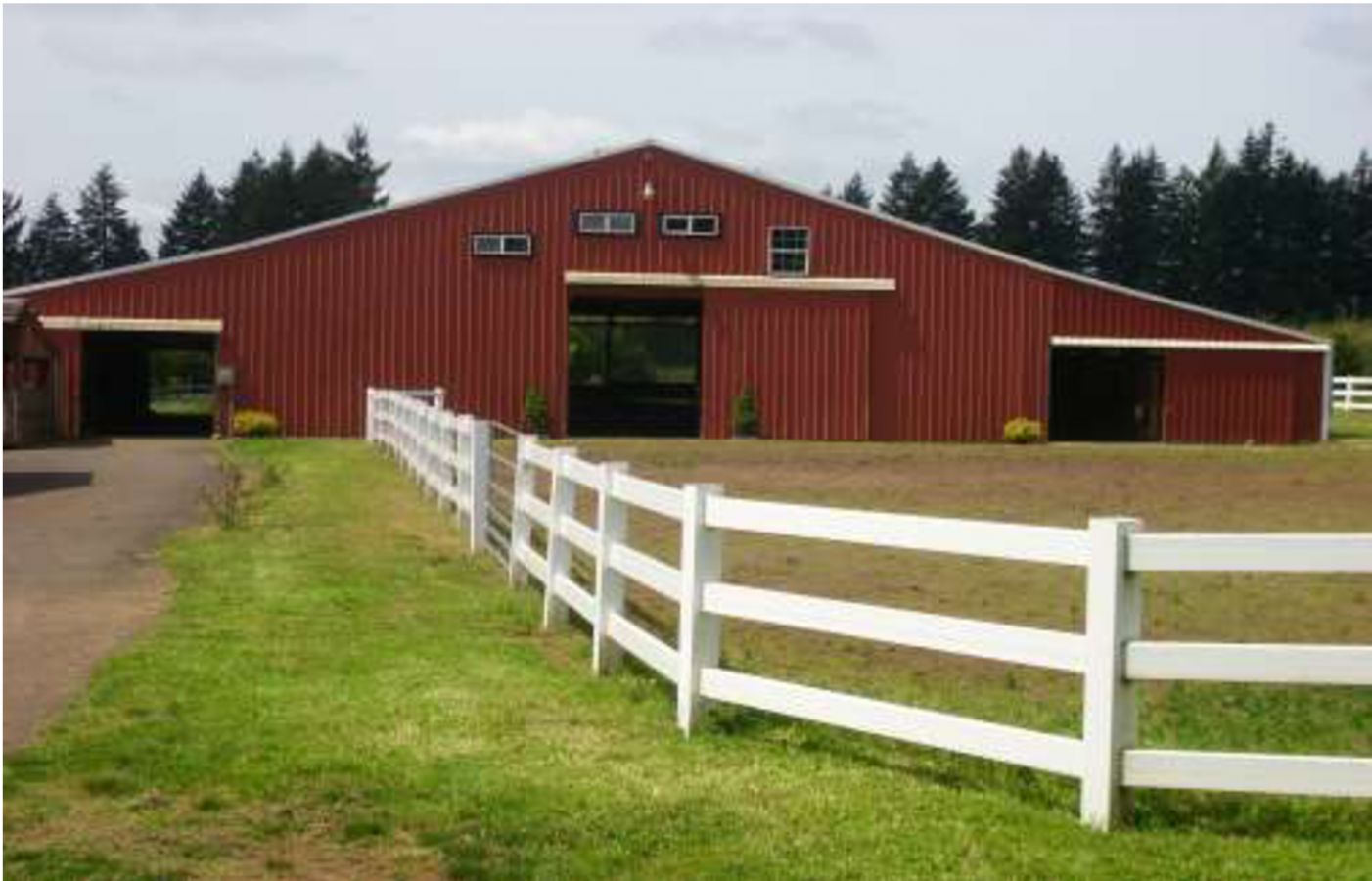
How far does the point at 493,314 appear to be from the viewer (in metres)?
37.5

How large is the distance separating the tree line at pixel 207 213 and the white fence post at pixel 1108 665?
341 ft

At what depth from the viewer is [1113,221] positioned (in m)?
121

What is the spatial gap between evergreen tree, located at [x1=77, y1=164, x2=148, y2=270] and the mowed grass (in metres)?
122

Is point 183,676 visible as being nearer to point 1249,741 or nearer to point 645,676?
point 645,676

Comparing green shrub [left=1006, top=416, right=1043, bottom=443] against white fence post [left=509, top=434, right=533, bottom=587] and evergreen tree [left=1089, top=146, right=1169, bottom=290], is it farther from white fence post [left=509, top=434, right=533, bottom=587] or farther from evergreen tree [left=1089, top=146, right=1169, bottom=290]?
evergreen tree [left=1089, top=146, right=1169, bottom=290]

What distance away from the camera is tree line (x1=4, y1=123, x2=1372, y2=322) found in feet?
355

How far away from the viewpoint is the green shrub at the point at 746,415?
37594 millimetres

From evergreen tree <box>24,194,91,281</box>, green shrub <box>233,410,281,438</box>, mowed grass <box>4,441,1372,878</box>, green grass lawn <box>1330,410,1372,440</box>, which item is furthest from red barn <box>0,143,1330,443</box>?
evergreen tree <box>24,194,91,281</box>

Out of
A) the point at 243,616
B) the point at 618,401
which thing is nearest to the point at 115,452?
the point at 618,401

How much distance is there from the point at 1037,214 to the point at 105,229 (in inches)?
2428

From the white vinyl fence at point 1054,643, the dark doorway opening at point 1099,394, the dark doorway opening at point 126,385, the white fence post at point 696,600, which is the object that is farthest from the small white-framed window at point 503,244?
the white fence post at point 696,600

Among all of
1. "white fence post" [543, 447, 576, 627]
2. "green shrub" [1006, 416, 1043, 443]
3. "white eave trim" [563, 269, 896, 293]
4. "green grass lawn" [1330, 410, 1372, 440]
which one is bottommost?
"green grass lawn" [1330, 410, 1372, 440]

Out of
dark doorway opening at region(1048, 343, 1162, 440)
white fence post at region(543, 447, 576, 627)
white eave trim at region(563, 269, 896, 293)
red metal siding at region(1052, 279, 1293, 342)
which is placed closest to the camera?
white fence post at region(543, 447, 576, 627)

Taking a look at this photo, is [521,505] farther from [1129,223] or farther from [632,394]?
[1129,223]
